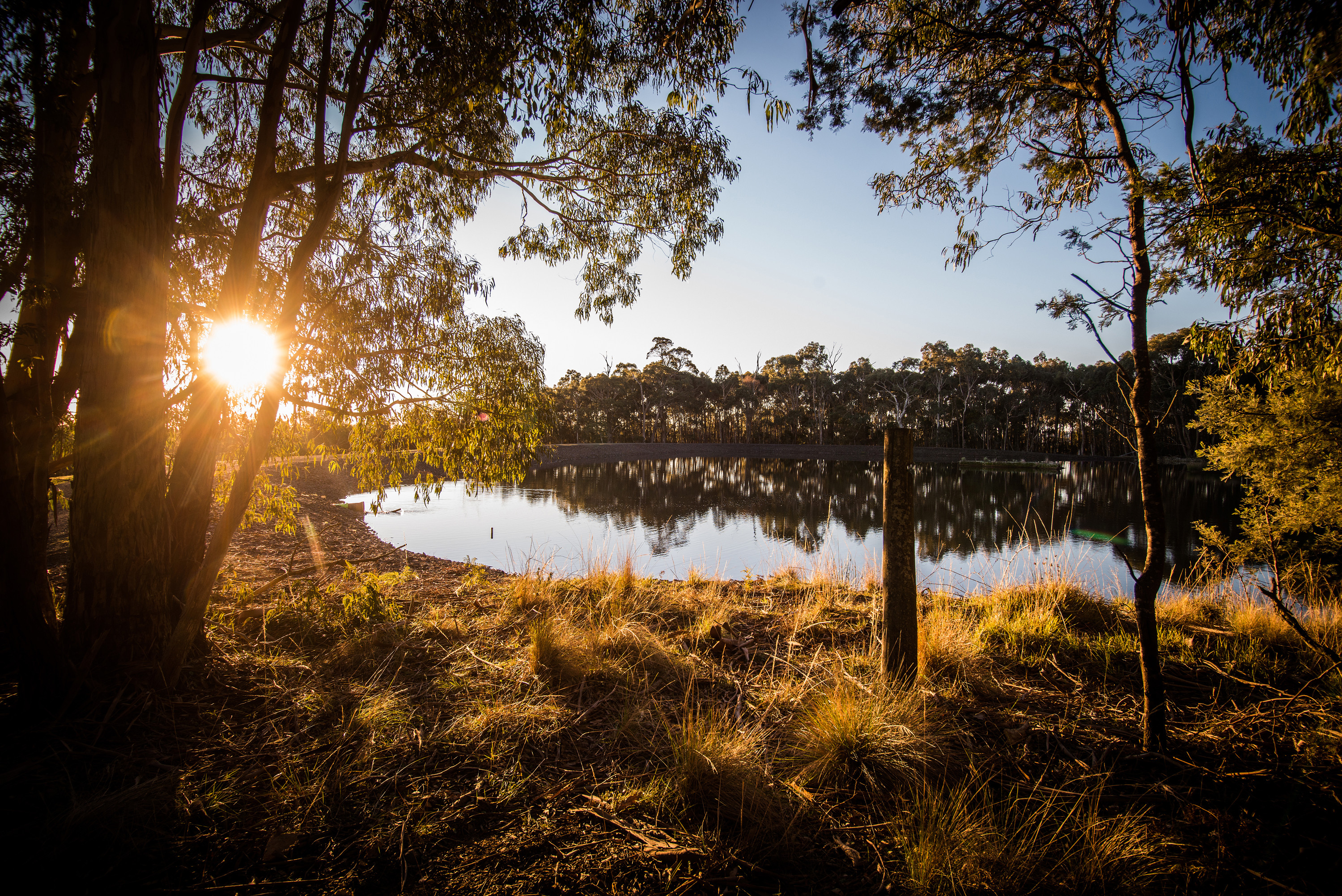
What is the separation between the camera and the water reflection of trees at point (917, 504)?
38.1 feet

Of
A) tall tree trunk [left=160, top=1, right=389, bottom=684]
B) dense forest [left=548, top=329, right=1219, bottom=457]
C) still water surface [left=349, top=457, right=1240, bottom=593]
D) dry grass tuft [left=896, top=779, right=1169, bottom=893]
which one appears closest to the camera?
dry grass tuft [left=896, top=779, right=1169, bottom=893]

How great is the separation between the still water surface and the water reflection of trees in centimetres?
9

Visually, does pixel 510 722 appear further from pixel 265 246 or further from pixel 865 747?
pixel 265 246

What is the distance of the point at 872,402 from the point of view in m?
48.7

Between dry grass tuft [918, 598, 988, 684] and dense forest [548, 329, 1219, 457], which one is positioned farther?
dense forest [548, 329, 1219, 457]

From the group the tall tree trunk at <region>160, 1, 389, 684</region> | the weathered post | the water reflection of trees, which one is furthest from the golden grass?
the water reflection of trees

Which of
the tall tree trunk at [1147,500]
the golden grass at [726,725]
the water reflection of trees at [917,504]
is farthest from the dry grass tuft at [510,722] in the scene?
the water reflection of trees at [917,504]

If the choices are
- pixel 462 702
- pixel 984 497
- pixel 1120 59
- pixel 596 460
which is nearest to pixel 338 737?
pixel 462 702

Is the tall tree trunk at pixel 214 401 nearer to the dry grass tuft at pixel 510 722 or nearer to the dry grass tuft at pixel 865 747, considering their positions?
the dry grass tuft at pixel 510 722

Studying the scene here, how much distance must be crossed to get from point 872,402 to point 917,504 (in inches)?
1346

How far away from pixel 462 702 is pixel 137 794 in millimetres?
1132

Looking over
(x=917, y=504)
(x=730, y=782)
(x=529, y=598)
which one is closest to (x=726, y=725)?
(x=730, y=782)

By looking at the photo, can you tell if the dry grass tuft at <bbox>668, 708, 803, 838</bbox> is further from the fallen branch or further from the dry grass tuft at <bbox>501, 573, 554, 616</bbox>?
the fallen branch

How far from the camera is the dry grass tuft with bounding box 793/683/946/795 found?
2.04 m
